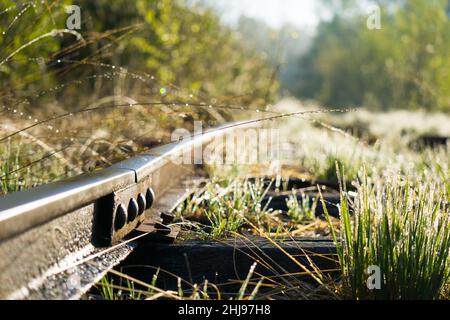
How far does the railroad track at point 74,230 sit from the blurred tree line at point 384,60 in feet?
49.3

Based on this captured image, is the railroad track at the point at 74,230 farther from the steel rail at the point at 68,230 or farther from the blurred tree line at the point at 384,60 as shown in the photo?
the blurred tree line at the point at 384,60

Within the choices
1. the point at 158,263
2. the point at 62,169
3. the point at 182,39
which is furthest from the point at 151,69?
the point at 158,263

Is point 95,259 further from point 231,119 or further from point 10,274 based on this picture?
point 231,119

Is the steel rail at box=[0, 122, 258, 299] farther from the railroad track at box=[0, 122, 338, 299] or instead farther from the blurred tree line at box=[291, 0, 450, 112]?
the blurred tree line at box=[291, 0, 450, 112]

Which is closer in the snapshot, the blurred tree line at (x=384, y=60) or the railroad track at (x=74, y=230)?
the railroad track at (x=74, y=230)

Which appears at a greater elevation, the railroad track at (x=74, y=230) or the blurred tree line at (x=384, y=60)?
the blurred tree line at (x=384, y=60)

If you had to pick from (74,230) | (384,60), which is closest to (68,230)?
(74,230)

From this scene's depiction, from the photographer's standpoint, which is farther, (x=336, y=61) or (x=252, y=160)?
(x=336, y=61)

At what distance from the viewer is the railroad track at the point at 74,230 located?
1.51 meters

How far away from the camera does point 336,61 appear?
179 ft

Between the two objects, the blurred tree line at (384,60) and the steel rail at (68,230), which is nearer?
the steel rail at (68,230)

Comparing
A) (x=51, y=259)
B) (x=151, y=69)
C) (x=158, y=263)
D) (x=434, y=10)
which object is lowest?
(x=158, y=263)

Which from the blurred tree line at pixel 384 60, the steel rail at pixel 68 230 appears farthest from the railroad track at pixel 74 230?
the blurred tree line at pixel 384 60

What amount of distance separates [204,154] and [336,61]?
5109 cm
